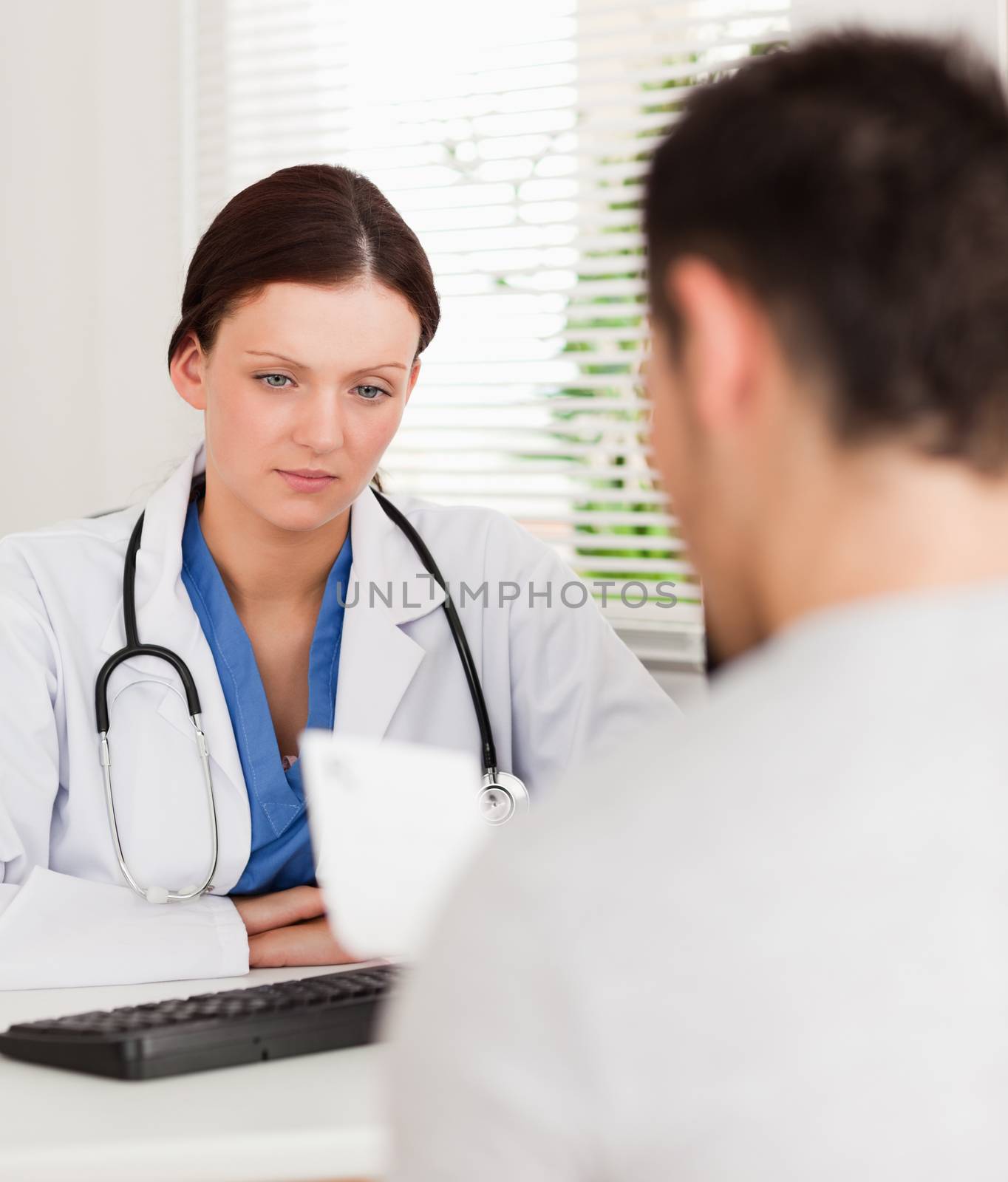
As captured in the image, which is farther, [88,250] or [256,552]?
[88,250]

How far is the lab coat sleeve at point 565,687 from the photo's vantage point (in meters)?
1.61

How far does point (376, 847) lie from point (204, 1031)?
0.20m

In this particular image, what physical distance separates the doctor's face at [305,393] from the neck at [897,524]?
1033 mm

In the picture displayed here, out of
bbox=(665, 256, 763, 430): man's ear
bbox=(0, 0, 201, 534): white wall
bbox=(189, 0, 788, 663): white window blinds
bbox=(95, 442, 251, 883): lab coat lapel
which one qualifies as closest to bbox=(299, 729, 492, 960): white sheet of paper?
bbox=(95, 442, 251, 883): lab coat lapel

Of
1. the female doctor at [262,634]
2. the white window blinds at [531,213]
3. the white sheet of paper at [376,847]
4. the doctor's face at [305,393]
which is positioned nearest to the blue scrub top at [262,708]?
the female doctor at [262,634]

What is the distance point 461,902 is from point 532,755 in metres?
1.18

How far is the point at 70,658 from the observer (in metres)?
1.45

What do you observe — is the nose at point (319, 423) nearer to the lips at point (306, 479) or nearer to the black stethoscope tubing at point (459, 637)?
the lips at point (306, 479)

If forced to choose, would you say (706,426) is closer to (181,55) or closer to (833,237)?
(833,237)

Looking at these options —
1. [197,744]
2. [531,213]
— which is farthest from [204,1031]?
[531,213]

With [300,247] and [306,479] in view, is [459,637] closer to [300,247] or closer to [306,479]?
[306,479]

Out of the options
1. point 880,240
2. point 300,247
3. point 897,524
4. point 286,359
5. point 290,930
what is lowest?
point 290,930

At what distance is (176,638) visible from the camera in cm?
149

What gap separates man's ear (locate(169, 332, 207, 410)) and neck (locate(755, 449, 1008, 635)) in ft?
3.89
